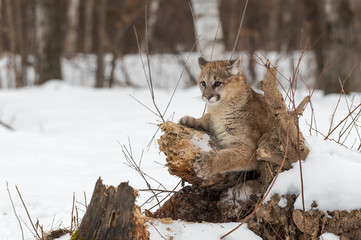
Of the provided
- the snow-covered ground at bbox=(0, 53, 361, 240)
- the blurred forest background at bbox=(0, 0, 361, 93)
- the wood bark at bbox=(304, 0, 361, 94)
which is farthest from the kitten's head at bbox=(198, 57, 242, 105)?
the wood bark at bbox=(304, 0, 361, 94)

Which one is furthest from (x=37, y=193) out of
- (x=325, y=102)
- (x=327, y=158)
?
(x=325, y=102)

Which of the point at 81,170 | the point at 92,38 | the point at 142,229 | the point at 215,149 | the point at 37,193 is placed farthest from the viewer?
the point at 92,38

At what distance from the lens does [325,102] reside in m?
7.74

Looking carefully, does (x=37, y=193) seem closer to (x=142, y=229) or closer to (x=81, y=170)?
(x=81, y=170)

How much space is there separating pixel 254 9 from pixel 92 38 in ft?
31.2

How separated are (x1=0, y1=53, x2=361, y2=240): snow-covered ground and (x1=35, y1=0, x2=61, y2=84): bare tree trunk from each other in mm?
1092

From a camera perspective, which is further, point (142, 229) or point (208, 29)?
point (208, 29)

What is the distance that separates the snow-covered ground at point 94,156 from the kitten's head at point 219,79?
0.63 meters

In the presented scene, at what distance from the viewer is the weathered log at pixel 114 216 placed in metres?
2.47

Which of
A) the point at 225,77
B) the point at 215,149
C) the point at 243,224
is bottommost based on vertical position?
the point at 243,224

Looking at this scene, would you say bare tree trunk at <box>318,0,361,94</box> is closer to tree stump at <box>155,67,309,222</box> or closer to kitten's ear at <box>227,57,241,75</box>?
kitten's ear at <box>227,57,241,75</box>

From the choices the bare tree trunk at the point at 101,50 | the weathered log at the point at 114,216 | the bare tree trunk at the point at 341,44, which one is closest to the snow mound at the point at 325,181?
the weathered log at the point at 114,216

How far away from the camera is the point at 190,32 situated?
1762cm

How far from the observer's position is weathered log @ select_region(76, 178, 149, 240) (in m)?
2.47
